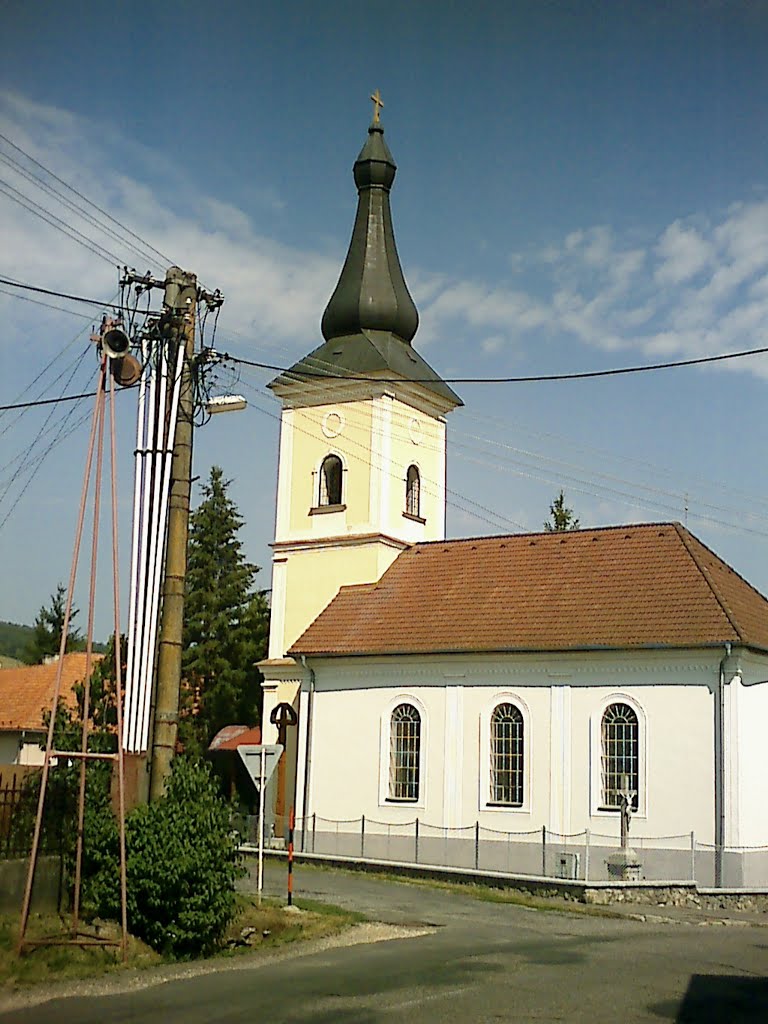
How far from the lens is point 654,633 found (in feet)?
89.8

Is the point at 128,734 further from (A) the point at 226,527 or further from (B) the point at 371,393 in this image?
(A) the point at 226,527

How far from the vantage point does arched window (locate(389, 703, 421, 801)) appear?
30.1 meters

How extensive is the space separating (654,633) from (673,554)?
9.77ft

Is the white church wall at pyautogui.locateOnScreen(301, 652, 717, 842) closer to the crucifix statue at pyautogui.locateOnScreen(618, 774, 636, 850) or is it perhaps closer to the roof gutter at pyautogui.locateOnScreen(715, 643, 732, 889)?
the roof gutter at pyautogui.locateOnScreen(715, 643, 732, 889)

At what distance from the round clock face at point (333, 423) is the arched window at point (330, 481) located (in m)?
0.69

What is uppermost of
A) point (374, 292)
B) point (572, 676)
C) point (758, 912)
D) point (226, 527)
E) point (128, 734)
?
point (374, 292)

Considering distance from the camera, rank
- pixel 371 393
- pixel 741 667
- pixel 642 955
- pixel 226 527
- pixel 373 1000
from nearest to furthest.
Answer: pixel 373 1000, pixel 642 955, pixel 741 667, pixel 371 393, pixel 226 527

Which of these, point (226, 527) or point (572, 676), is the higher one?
point (226, 527)

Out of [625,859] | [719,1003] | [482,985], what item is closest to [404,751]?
[625,859]

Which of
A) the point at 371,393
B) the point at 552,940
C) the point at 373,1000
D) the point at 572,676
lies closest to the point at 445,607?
the point at 572,676

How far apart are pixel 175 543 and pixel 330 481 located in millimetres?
19243

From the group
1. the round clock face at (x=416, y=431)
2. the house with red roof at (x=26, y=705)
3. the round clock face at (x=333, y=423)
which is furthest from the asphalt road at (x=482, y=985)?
the house with red roof at (x=26, y=705)

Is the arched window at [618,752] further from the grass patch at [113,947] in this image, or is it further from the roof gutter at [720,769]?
the grass patch at [113,947]

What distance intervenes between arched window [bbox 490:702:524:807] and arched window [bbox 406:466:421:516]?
28.4ft
